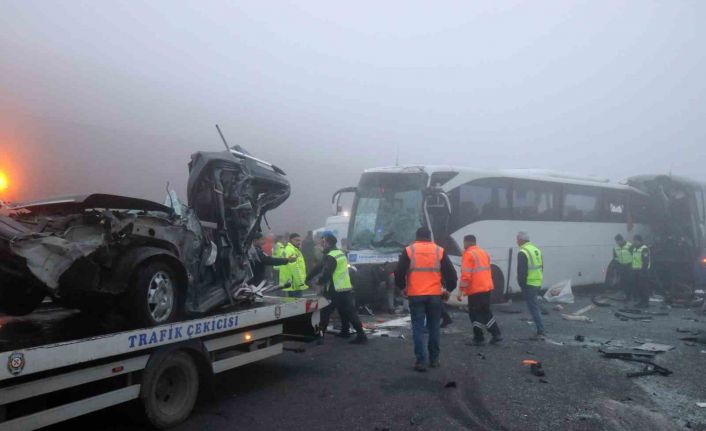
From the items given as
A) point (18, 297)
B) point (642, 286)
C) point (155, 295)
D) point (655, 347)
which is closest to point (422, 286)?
point (155, 295)

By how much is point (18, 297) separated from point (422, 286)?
14.3 feet

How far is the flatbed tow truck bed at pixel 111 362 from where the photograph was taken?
3.60 meters

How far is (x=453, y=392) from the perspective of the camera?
582cm

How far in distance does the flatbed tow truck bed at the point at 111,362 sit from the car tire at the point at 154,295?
0.23 metres

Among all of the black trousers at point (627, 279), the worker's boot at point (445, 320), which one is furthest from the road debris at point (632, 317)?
the worker's boot at point (445, 320)

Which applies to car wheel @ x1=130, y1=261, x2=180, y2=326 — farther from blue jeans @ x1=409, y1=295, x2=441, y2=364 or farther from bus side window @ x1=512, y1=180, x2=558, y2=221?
bus side window @ x1=512, y1=180, x2=558, y2=221

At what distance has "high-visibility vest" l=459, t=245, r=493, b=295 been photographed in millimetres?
8359

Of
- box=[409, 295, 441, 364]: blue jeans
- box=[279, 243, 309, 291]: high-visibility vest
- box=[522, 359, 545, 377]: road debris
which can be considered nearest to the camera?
box=[522, 359, 545, 377]: road debris

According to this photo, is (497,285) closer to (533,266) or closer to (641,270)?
(641,270)

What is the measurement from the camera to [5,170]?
17219mm

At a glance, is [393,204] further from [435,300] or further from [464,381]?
[464,381]

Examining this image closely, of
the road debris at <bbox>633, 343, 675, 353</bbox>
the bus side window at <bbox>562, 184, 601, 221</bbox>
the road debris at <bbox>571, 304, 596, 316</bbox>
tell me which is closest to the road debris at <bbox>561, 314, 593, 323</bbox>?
the road debris at <bbox>571, 304, 596, 316</bbox>

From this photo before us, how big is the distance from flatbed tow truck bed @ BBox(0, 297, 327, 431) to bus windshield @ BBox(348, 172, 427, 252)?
6338mm

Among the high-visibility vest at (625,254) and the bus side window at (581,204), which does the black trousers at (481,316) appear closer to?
the high-visibility vest at (625,254)
